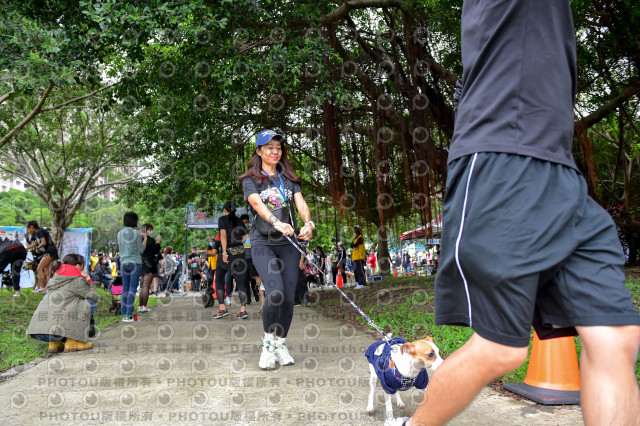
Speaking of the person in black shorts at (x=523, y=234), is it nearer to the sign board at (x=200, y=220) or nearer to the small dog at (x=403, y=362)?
the small dog at (x=403, y=362)

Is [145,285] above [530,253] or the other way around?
the other way around

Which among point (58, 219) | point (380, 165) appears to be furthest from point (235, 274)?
Answer: point (58, 219)

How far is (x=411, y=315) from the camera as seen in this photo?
6344mm

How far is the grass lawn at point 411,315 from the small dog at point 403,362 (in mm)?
1217

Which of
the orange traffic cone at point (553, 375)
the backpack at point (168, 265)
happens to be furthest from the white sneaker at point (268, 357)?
the backpack at point (168, 265)

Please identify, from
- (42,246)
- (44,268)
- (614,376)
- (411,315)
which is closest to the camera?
(614,376)

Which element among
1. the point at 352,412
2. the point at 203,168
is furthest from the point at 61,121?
the point at 352,412

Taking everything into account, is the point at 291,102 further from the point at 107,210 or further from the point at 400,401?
the point at 107,210

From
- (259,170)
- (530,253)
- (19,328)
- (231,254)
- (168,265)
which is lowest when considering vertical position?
(19,328)

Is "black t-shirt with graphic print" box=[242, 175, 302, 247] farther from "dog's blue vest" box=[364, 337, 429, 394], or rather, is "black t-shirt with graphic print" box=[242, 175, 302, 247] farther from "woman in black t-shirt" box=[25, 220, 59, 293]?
"woman in black t-shirt" box=[25, 220, 59, 293]

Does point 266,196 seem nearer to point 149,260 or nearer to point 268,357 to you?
point 268,357

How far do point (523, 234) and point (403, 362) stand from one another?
114 centimetres

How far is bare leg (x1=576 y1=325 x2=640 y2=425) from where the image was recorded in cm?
135

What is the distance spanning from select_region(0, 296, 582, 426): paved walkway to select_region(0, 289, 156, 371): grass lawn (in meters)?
0.35
